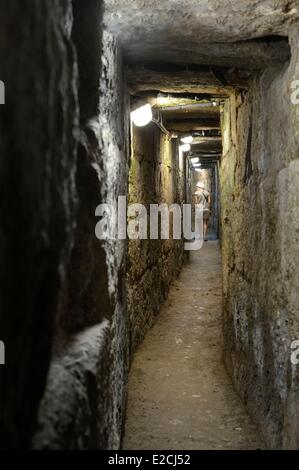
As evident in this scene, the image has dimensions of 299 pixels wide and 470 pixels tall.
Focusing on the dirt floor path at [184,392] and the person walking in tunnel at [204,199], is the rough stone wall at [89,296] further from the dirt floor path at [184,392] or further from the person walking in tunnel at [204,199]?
the person walking in tunnel at [204,199]

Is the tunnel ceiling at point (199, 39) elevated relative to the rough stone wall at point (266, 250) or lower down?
elevated

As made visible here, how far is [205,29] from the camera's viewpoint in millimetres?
2412

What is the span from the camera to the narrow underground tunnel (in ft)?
3.23

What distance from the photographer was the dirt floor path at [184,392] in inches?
113

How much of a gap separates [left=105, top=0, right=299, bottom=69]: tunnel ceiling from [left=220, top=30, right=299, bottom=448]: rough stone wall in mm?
144

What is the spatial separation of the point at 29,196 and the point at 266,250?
6.82ft

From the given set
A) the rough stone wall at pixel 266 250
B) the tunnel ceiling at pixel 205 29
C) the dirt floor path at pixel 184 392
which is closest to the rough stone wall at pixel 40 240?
the tunnel ceiling at pixel 205 29

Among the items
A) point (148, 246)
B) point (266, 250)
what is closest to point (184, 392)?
point (266, 250)

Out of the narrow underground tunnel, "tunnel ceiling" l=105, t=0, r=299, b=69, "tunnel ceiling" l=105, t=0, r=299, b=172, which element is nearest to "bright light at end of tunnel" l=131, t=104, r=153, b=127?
the narrow underground tunnel

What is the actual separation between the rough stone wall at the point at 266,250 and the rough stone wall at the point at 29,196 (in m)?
1.43

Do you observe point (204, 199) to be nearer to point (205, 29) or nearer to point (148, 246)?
point (148, 246)

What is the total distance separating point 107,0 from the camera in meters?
2.20
